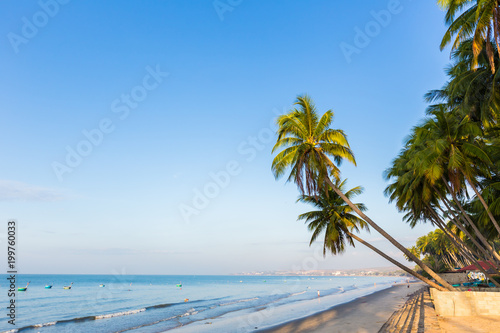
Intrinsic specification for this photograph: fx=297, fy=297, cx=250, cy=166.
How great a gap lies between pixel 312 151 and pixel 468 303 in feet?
33.4

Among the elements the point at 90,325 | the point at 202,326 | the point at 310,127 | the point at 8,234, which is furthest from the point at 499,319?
the point at 90,325

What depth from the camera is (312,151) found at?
50.7ft

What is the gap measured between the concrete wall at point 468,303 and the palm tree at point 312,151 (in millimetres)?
840

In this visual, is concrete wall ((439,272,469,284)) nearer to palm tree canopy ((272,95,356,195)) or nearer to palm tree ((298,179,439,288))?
palm tree ((298,179,439,288))

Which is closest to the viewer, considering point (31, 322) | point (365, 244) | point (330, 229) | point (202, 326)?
point (365, 244)

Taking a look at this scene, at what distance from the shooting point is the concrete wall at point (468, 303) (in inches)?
530

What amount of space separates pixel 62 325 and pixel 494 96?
34130mm

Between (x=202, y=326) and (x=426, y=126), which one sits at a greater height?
(x=426, y=126)

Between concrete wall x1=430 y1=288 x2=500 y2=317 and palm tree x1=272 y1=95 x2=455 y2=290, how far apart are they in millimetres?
840

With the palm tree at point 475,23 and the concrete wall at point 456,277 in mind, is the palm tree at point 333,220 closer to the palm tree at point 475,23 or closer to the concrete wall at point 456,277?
the palm tree at point 475,23

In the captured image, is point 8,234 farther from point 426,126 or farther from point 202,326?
point 426,126

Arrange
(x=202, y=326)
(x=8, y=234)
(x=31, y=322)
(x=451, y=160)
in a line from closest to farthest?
(x=8, y=234)
(x=451, y=160)
(x=202, y=326)
(x=31, y=322)

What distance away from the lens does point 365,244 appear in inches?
678

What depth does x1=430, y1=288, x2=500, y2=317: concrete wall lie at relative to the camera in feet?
44.2
